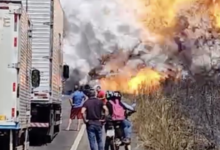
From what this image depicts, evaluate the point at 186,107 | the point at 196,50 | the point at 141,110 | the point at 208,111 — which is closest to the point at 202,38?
the point at 196,50

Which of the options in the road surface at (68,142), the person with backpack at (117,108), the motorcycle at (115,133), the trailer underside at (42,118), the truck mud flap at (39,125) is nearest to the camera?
the motorcycle at (115,133)

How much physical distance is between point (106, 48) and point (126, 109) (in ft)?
105

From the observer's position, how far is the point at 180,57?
45344 mm

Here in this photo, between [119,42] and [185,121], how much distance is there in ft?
101

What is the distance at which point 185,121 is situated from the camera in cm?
1728

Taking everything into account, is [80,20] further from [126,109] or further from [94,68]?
[126,109]

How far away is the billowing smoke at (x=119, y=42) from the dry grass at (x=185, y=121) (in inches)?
941

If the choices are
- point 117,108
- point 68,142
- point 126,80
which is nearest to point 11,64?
point 117,108

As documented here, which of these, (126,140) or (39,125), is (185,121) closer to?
(126,140)

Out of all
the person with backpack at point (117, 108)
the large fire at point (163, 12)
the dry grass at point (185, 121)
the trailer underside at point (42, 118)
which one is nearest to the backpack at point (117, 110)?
the person with backpack at point (117, 108)

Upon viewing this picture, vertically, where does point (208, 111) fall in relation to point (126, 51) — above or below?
below

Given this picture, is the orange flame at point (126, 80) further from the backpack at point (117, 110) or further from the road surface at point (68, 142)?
the backpack at point (117, 110)

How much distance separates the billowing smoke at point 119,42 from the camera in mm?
44125

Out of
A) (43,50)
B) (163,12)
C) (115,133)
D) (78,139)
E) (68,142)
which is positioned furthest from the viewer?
(163,12)
